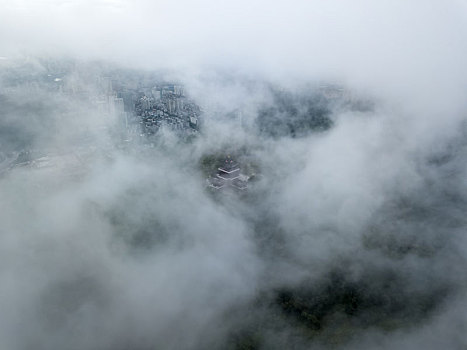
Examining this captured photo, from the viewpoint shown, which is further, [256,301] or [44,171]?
[44,171]

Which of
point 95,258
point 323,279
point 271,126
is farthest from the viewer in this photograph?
point 271,126

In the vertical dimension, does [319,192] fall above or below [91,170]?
above

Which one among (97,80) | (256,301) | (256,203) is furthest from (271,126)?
(256,301)

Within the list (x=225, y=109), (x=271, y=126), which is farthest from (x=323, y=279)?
(x=225, y=109)

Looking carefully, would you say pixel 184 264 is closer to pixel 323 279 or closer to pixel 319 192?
pixel 323 279

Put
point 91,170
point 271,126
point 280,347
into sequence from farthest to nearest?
point 271,126 < point 91,170 < point 280,347

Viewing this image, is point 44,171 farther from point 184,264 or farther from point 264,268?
point 264,268

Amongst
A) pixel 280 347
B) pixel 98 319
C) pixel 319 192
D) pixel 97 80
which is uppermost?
pixel 97 80
